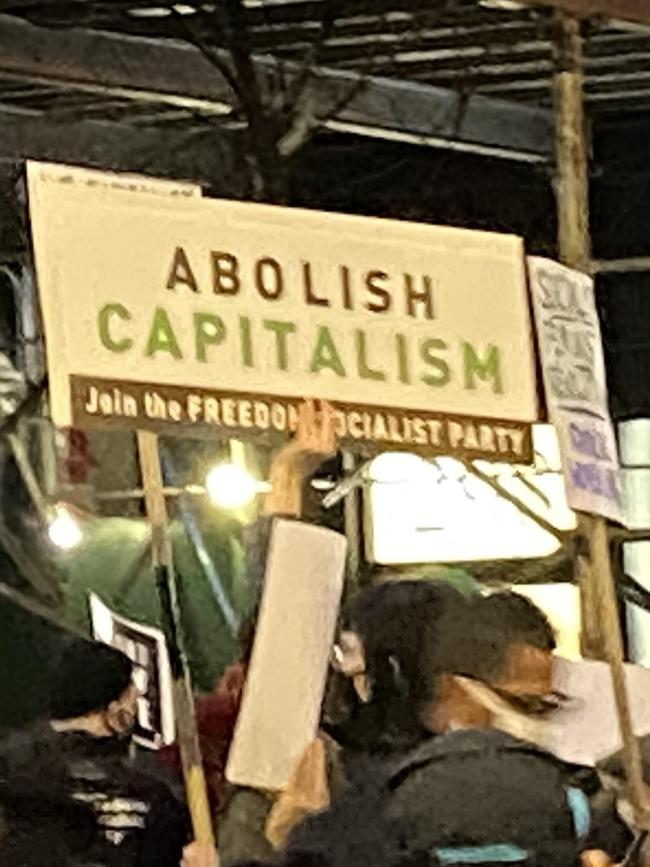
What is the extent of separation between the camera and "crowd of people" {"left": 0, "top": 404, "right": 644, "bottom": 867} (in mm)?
1028

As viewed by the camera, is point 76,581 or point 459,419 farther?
point 459,419

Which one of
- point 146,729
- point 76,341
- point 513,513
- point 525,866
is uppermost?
point 76,341

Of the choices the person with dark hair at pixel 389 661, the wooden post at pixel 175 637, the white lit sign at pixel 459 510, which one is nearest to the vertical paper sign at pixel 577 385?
the white lit sign at pixel 459 510

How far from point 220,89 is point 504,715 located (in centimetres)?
42

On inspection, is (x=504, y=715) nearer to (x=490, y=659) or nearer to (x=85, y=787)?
(x=490, y=659)

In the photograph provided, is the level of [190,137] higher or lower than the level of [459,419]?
higher

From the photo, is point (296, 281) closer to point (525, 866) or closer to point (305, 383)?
point (305, 383)

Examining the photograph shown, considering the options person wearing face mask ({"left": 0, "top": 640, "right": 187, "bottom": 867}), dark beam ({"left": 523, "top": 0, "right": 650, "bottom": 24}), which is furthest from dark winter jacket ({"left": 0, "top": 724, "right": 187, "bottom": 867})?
dark beam ({"left": 523, "top": 0, "right": 650, "bottom": 24})

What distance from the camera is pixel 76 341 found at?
106 cm

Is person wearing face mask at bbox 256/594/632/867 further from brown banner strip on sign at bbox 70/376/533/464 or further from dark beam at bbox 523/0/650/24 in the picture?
dark beam at bbox 523/0/650/24

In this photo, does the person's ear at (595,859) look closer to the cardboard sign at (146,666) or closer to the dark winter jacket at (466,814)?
the dark winter jacket at (466,814)

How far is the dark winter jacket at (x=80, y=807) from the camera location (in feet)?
3.31

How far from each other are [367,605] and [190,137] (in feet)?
1.00

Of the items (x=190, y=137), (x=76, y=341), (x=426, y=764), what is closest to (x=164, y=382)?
(x=76, y=341)
